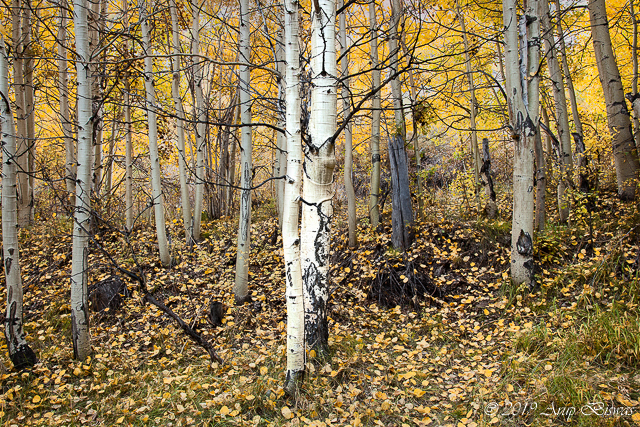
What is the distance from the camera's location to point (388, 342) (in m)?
3.75

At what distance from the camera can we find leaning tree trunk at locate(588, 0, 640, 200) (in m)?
5.30

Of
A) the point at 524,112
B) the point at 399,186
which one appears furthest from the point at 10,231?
the point at 524,112

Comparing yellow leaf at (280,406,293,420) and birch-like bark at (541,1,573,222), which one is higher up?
birch-like bark at (541,1,573,222)

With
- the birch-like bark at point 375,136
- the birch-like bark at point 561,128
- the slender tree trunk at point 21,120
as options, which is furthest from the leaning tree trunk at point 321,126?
the slender tree trunk at point 21,120

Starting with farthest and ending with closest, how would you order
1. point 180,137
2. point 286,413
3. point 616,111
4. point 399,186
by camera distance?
point 180,137
point 399,186
point 616,111
point 286,413

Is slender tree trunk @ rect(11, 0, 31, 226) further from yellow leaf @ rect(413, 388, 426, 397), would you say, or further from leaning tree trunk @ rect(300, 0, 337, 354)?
yellow leaf @ rect(413, 388, 426, 397)

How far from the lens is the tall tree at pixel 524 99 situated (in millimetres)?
4168

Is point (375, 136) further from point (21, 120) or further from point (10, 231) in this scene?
point (21, 120)

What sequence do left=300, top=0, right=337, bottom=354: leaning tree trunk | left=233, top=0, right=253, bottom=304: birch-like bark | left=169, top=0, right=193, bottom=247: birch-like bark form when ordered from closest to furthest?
1. left=300, top=0, right=337, bottom=354: leaning tree trunk
2. left=233, top=0, right=253, bottom=304: birch-like bark
3. left=169, top=0, right=193, bottom=247: birch-like bark

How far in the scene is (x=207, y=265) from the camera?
6.18m

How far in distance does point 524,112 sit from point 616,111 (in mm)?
2495

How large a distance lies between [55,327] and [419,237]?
5.49 meters

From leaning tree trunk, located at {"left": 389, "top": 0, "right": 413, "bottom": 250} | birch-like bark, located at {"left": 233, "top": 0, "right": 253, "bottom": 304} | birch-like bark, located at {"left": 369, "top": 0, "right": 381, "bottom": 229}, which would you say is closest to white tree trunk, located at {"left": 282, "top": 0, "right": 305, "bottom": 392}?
birch-like bark, located at {"left": 233, "top": 0, "right": 253, "bottom": 304}

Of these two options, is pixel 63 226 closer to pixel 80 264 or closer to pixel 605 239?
pixel 80 264
